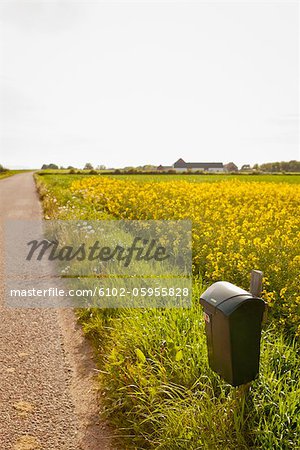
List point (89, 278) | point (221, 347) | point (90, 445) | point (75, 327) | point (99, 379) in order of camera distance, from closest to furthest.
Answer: point (221, 347), point (90, 445), point (99, 379), point (75, 327), point (89, 278)

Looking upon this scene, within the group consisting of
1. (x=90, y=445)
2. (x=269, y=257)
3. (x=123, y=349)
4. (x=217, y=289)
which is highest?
(x=217, y=289)

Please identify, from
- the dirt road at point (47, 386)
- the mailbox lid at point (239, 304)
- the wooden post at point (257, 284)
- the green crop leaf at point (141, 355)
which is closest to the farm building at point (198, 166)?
the dirt road at point (47, 386)

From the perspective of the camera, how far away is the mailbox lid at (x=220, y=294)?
2414 millimetres

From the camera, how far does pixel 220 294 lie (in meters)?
2.47

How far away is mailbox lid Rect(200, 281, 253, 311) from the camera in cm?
241

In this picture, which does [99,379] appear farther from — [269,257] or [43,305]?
[269,257]

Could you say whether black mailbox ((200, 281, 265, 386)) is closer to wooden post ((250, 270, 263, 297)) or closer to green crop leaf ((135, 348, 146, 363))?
wooden post ((250, 270, 263, 297))

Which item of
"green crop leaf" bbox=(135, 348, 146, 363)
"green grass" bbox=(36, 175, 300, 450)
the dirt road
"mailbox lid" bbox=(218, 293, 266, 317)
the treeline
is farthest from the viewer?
the treeline

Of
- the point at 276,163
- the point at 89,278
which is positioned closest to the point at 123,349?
the point at 89,278

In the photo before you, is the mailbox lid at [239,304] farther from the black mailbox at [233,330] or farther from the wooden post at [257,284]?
the wooden post at [257,284]

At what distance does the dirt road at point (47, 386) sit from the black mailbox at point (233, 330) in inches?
48.9

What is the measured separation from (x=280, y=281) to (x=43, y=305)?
130 inches

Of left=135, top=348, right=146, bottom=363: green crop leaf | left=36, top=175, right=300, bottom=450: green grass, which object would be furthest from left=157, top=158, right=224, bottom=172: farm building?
left=135, top=348, right=146, bottom=363: green crop leaf

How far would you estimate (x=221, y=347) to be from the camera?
250 centimetres
